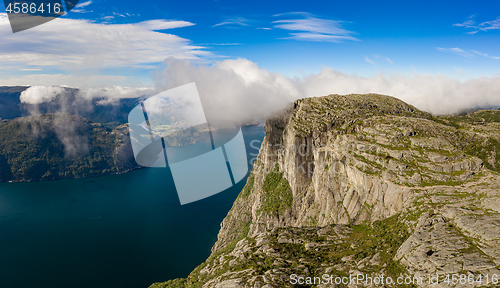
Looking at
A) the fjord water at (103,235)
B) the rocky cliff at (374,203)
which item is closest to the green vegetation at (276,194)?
the rocky cliff at (374,203)

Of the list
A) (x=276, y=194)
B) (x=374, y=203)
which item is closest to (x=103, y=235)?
(x=276, y=194)

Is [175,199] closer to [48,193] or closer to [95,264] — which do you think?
[95,264]

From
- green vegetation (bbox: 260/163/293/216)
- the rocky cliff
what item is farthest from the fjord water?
green vegetation (bbox: 260/163/293/216)

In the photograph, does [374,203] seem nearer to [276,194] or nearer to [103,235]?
[276,194]

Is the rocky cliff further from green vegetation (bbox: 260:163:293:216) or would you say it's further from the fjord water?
the fjord water

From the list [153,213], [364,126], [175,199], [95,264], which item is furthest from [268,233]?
[175,199]

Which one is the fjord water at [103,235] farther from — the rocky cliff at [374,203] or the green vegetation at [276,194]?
the green vegetation at [276,194]
